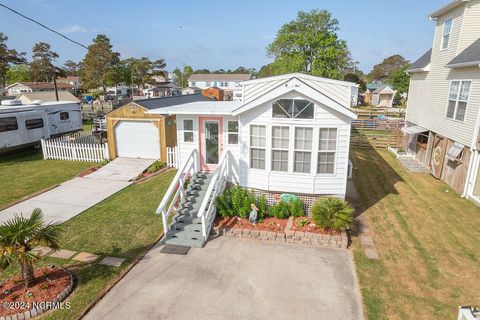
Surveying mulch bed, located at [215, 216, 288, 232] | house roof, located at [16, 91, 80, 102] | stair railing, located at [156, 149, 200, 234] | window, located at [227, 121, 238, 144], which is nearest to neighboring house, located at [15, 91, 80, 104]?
house roof, located at [16, 91, 80, 102]

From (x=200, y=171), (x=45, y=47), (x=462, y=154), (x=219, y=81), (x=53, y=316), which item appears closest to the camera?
(x=53, y=316)

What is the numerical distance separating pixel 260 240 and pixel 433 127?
42.3 ft

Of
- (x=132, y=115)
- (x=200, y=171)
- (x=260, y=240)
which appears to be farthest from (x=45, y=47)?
(x=260, y=240)

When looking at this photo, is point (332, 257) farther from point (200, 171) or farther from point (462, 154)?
point (462, 154)

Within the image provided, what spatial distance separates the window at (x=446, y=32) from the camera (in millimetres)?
14734

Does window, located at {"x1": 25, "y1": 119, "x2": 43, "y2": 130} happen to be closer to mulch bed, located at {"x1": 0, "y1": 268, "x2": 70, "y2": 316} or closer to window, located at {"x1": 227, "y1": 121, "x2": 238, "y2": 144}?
window, located at {"x1": 227, "y1": 121, "x2": 238, "y2": 144}

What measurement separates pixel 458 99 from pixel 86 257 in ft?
53.6

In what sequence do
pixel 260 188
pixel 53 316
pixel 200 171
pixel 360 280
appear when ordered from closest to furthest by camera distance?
pixel 53 316 < pixel 360 280 < pixel 260 188 < pixel 200 171

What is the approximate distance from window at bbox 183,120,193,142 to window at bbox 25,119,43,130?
15.2 metres

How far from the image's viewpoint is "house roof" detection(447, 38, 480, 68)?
1175 cm

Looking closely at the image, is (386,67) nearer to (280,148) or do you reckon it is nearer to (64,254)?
(280,148)

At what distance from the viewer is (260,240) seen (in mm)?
9344

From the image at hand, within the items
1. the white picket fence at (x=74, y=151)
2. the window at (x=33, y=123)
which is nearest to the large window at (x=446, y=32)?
the white picket fence at (x=74, y=151)

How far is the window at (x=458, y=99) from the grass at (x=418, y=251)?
3469mm
